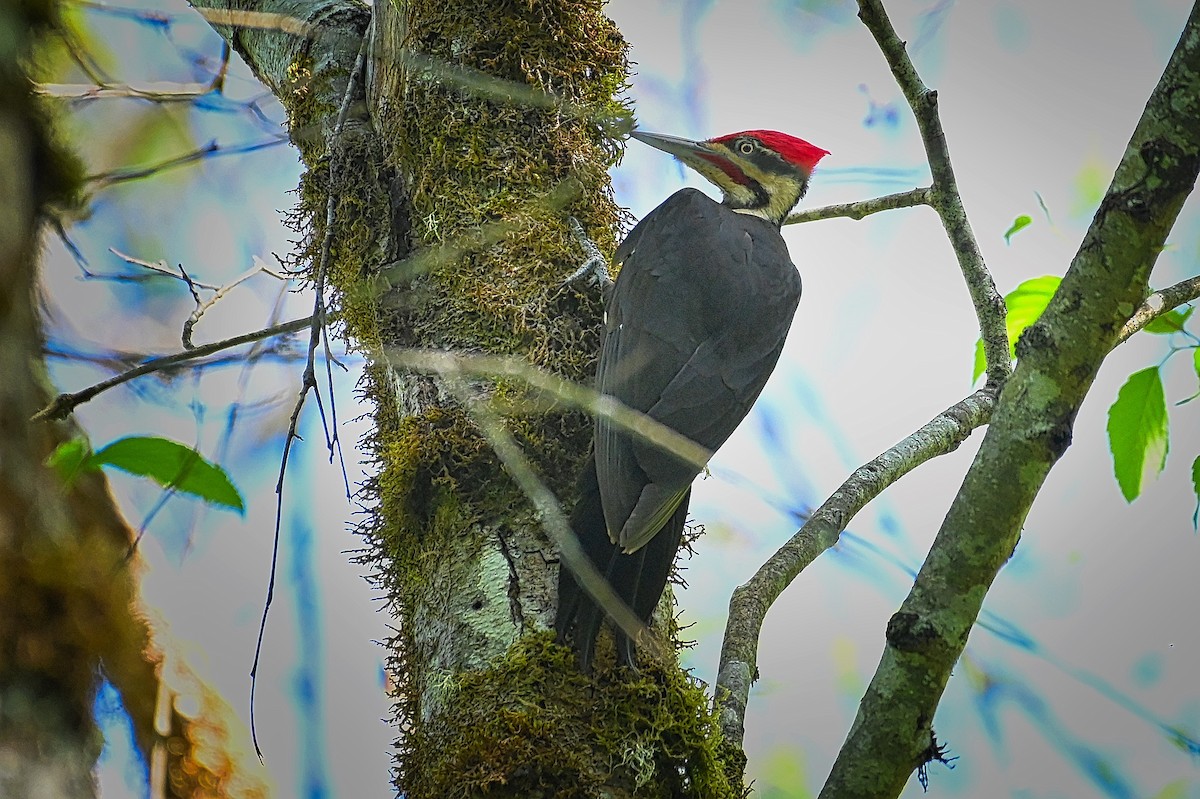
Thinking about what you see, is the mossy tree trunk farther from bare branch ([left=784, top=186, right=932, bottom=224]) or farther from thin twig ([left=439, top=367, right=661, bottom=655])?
bare branch ([left=784, top=186, right=932, bottom=224])

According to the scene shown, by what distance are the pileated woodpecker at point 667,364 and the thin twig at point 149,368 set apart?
71 cm

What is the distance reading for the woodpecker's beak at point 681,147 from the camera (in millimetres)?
3229

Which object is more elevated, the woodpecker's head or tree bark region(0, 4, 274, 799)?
the woodpecker's head

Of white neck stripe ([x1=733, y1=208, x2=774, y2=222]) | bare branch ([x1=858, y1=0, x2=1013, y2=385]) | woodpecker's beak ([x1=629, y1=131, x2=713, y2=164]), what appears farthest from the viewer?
white neck stripe ([x1=733, y1=208, x2=774, y2=222])

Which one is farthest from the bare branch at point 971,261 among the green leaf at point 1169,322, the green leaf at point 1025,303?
the green leaf at point 1169,322

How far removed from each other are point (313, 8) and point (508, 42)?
2.08ft

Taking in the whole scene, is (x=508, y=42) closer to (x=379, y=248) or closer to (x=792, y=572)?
(x=379, y=248)

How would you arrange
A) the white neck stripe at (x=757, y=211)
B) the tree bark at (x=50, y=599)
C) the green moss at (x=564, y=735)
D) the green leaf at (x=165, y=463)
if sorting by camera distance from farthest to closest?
the white neck stripe at (x=757, y=211), the green moss at (x=564, y=735), the green leaf at (x=165, y=463), the tree bark at (x=50, y=599)

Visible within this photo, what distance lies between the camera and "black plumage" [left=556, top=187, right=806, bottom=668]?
7.09 feet

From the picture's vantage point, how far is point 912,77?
2.45 meters

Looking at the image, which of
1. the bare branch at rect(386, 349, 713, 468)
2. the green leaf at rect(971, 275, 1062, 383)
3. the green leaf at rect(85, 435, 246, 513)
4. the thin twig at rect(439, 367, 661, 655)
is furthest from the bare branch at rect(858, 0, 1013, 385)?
the green leaf at rect(85, 435, 246, 513)

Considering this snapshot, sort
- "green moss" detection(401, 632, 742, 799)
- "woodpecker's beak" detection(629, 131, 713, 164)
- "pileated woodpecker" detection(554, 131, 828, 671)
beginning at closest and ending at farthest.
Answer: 1. "green moss" detection(401, 632, 742, 799)
2. "pileated woodpecker" detection(554, 131, 828, 671)
3. "woodpecker's beak" detection(629, 131, 713, 164)

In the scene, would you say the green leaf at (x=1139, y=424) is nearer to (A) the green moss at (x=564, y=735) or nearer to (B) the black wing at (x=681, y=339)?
(B) the black wing at (x=681, y=339)

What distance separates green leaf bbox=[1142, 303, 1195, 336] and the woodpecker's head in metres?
1.26
